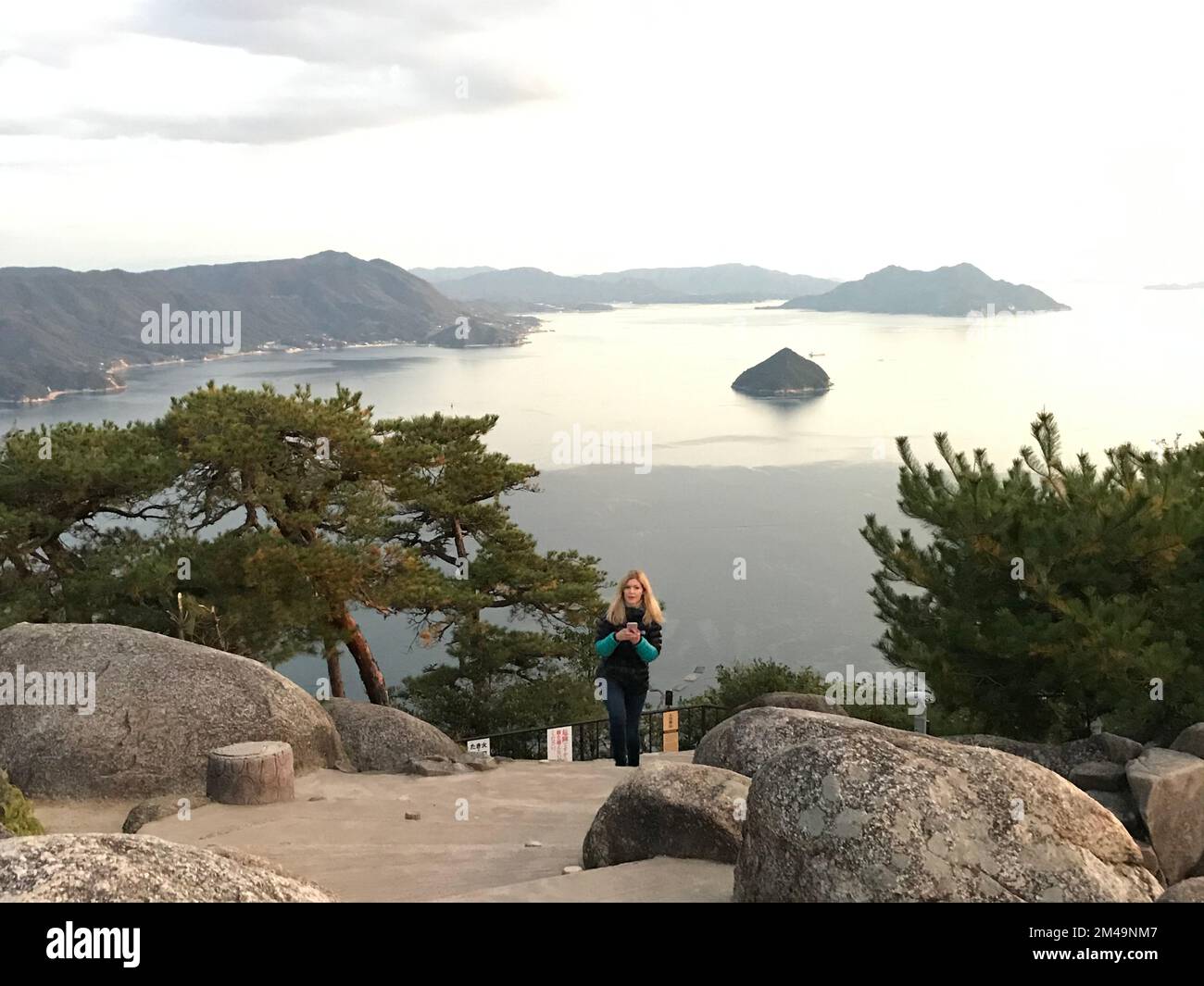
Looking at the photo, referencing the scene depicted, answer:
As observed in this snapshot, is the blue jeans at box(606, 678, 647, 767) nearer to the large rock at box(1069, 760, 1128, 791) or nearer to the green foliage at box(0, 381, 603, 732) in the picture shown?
the large rock at box(1069, 760, 1128, 791)

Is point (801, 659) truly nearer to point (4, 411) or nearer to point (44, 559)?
point (44, 559)

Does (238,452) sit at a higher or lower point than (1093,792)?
higher

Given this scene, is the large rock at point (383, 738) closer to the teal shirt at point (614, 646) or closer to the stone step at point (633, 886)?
the teal shirt at point (614, 646)

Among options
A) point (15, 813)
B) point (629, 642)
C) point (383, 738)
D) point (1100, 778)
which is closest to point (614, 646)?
point (629, 642)

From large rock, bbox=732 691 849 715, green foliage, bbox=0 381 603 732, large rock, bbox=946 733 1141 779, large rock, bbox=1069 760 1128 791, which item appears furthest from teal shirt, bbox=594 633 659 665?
green foliage, bbox=0 381 603 732

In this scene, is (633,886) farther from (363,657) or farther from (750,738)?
(363,657)

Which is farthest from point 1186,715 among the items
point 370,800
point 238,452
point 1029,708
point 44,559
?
point 44,559

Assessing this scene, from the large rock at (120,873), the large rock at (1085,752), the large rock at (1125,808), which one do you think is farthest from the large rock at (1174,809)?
the large rock at (120,873)

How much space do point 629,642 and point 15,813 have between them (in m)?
5.27

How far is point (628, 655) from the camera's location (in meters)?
9.77

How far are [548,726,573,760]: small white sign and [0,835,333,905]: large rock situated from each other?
12201 millimetres

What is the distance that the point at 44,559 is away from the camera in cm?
2048

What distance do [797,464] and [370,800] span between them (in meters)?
133

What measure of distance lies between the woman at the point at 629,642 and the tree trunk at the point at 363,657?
1284 centimetres
